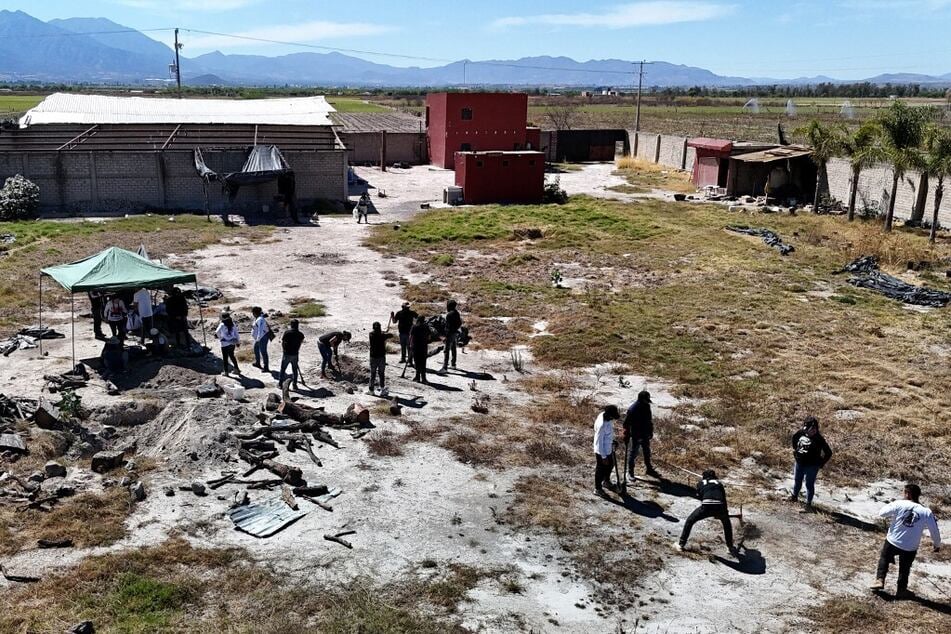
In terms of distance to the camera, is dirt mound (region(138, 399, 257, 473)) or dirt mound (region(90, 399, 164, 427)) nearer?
dirt mound (region(138, 399, 257, 473))

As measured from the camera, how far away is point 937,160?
1150 inches

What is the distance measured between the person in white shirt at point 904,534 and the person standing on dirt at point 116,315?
1436cm

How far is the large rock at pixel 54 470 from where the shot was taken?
11539 millimetres

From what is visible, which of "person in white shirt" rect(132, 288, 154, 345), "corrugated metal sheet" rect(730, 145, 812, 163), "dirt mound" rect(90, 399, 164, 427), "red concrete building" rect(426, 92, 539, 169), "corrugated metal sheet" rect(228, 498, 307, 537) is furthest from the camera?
"red concrete building" rect(426, 92, 539, 169)

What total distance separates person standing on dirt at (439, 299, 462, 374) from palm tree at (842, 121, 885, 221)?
76.3 feet

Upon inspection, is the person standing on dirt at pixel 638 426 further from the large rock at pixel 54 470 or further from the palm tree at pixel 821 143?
the palm tree at pixel 821 143

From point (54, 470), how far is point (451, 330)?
8.02 m

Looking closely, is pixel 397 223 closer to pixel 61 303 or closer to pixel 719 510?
pixel 61 303

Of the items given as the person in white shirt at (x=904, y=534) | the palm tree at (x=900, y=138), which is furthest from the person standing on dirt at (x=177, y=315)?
the palm tree at (x=900, y=138)

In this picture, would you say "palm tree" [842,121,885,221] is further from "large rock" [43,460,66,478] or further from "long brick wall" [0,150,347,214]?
"large rock" [43,460,66,478]

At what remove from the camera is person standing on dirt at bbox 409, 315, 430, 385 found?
52.9ft

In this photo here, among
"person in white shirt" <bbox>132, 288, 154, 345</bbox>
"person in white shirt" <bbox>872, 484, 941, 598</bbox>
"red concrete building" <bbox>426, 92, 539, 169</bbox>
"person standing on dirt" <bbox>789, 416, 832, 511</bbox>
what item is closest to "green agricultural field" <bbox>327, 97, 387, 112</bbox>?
"red concrete building" <bbox>426, 92, 539, 169</bbox>

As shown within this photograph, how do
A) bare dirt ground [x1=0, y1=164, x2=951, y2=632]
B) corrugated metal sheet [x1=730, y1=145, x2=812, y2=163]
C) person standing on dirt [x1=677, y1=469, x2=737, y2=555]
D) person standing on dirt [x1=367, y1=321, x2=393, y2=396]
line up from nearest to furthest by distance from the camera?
bare dirt ground [x1=0, y1=164, x2=951, y2=632] → person standing on dirt [x1=677, y1=469, x2=737, y2=555] → person standing on dirt [x1=367, y1=321, x2=393, y2=396] → corrugated metal sheet [x1=730, y1=145, x2=812, y2=163]

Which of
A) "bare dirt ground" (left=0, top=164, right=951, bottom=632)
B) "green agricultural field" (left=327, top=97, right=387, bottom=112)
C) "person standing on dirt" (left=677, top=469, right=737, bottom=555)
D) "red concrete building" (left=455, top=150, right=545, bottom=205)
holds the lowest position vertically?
"bare dirt ground" (left=0, top=164, right=951, bottom=632)
